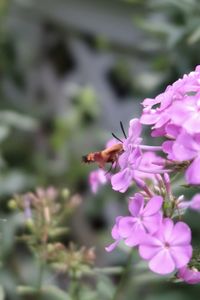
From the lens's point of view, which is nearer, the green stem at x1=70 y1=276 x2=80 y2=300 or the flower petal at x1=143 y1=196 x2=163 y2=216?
the flower petal at x1=143 y1=196 x2=163 y2=216

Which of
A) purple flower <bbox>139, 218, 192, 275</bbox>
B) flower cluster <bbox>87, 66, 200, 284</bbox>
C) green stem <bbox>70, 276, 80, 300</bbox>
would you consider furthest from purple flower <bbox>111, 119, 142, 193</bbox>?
green stem <bbox>70, 276, 80, 300</bbox>

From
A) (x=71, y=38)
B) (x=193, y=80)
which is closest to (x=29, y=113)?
(x=71, y=38)

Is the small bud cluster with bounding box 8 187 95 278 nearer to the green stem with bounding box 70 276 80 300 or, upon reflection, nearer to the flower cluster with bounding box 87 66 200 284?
the green stem with bounding box 70 276 80 300

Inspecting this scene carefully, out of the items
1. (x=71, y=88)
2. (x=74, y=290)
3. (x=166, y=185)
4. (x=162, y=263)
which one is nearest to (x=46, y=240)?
(x=74, y=290)

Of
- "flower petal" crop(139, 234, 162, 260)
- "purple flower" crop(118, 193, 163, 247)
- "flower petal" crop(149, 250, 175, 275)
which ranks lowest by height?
"flower petal" crop(149, 250, 175, 275)

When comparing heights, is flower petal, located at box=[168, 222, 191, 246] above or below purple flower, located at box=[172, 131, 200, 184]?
below

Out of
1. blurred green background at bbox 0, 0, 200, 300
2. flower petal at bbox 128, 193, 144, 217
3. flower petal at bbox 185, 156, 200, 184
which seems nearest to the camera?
flower petal at bbox 185, 156, 200, 184

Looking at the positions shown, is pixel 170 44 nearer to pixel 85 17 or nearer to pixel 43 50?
pixel 85 17
